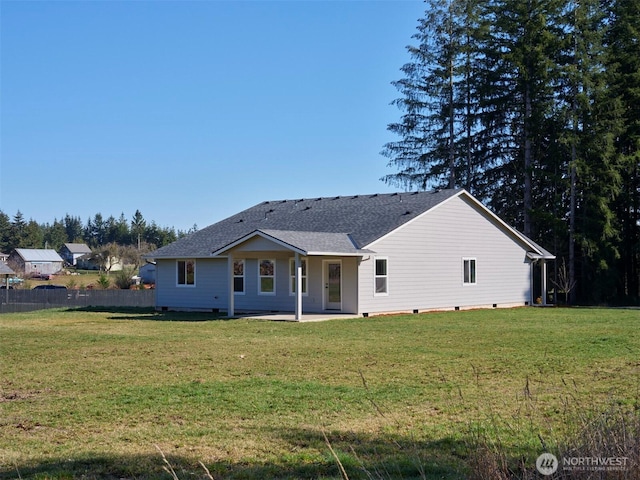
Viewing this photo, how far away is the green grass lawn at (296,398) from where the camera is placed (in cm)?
659

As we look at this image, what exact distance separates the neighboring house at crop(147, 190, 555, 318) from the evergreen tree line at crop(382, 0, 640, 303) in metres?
5.58

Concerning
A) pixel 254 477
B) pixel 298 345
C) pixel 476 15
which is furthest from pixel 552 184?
pixel 254 477

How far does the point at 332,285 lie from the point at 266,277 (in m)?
2.87

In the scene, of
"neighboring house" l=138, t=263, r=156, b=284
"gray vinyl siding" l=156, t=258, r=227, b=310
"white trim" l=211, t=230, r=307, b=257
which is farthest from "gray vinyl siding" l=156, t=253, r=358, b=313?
"neighboring house" l=138, t=263, r=156, b=284

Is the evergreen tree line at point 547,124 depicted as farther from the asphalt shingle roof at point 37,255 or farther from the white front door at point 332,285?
the asphalt shingle roof at point 37,255

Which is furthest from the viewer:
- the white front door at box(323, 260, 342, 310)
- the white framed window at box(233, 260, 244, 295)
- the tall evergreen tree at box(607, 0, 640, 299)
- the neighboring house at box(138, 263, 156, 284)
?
the neighboring house at box(138, 263, 156, 284)

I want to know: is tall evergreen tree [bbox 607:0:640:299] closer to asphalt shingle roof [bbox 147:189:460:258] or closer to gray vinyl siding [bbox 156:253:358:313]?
asphalt shingle roof [bbox 147:189:460:258]

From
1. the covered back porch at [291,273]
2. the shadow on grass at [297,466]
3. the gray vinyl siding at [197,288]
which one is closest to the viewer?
the shadow on grass at [297,466]

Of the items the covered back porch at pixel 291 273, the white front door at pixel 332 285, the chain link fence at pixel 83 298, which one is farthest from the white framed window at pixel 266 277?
the chain link fence at pixel 83 298

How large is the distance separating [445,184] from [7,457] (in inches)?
1505

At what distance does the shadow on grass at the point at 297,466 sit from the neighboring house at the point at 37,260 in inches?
3759

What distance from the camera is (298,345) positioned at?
1608 centimetres

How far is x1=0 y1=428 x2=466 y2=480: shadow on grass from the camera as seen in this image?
6.13m

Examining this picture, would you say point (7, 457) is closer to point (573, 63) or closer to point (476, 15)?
point (573, 63)
